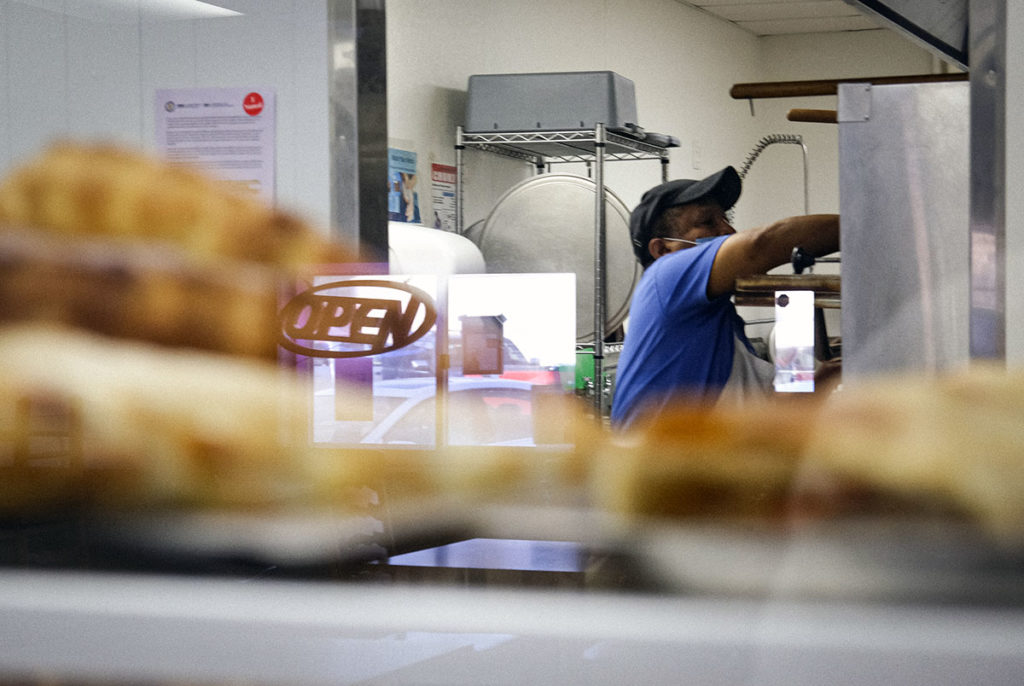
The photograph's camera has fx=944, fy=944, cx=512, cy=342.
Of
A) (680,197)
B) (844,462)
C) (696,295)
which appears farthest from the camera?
(680,197)

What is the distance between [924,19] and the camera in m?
0.56

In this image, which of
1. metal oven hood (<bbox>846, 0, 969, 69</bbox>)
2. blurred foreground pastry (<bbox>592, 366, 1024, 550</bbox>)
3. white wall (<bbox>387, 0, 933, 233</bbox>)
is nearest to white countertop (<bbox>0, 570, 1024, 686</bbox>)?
blurred foreground pastry (<bbox>592, 366, 1024, 550</bbox>)

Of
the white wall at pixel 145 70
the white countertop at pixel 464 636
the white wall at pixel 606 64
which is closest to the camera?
the white countertop at pixel 464 636

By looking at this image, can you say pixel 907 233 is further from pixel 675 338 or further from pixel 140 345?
pixel 140 345

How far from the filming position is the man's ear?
503 mm

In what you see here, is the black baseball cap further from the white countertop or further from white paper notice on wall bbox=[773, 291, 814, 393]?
the white countertop

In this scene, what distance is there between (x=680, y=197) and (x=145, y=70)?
311 millimetres

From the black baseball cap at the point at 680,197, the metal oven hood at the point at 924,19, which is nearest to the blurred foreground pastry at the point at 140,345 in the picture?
the black baseball cap at the point at 680,197

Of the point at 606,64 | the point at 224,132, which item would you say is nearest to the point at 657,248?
the point at 224,132

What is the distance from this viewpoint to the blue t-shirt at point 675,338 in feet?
1.18

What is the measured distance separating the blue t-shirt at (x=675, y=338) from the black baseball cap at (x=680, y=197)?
61 millimetres

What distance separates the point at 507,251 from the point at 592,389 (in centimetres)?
18

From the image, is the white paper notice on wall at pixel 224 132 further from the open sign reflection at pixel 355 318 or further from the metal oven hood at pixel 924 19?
the metal oven hood at pixel 924 19

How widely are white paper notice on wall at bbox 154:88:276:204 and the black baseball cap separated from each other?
0.71 feet
